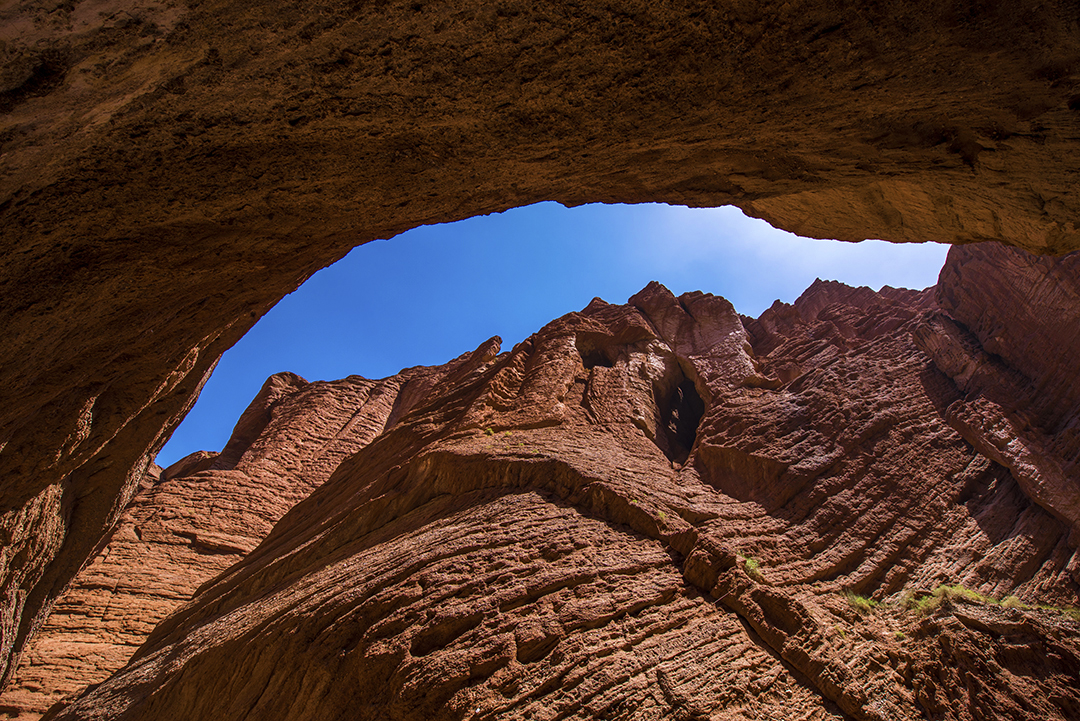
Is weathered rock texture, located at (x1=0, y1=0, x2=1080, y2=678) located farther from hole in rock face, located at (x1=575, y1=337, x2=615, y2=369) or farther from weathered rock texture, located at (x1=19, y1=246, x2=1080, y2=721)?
hole in rock face, located at (x1=575, y1=337, x2=615, y2=369)

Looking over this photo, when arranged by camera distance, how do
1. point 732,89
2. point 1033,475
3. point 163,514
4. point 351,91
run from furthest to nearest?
point 163,514
point 1033,475
point 732,89
point 351,91

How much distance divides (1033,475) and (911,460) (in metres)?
2.22

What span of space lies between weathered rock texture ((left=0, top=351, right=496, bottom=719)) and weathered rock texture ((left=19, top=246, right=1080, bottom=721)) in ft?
11.7

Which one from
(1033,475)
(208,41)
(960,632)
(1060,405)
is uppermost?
(208,41)

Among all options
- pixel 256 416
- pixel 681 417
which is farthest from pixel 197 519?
pixel 681 417

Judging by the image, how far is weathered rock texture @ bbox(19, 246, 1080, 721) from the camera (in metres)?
6.82

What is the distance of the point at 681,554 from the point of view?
9.05 meters

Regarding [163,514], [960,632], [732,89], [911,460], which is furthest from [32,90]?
[163,514]

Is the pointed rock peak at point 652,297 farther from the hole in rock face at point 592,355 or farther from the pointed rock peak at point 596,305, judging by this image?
the hole in rock face at point 592,355

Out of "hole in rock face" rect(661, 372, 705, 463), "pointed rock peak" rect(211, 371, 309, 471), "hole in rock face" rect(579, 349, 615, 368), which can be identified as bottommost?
"hole in rock face" rect(661, 372, 705, 463)

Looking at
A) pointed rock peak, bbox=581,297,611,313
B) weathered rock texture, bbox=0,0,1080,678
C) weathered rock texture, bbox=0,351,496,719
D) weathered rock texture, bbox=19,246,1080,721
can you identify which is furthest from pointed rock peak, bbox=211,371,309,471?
weathered rock texture, bbox=0,0,1080,678

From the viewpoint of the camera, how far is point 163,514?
20.2 m

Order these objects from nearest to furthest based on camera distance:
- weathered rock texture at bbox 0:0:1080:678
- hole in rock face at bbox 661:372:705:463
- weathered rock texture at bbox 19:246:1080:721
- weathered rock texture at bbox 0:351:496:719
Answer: weathered rock texture at bbox 0:0:1080:678, weathered rock texture at bbox 19:246:1080:721, weathered rock texture at bbox 0:351:496:719, hole in rock face at bbox 661:372:705:463

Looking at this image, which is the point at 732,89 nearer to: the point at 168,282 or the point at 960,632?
the point at 168,282
